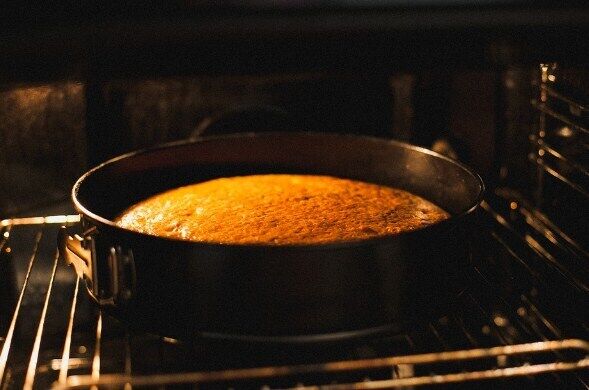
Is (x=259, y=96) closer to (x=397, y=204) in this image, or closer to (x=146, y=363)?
(x=397, y=204)

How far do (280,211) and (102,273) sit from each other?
0.42 meters

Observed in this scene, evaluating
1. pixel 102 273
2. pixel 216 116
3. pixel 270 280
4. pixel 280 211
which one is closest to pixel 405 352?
pixel 280 211

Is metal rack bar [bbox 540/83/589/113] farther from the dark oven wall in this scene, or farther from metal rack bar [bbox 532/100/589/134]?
the dark oven wall

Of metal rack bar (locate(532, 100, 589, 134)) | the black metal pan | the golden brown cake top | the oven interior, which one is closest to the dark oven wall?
the oven interior

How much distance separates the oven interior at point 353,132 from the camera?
5.32ft

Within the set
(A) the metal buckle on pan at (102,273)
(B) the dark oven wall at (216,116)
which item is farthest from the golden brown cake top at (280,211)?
(B) the dark oven wall at (216,116)

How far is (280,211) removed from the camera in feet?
5.48

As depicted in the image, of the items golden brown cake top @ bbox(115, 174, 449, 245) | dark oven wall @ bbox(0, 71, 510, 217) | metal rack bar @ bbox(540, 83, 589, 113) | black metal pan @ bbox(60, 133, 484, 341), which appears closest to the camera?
black metal pan @ bbox(60, 133, 484, 341)

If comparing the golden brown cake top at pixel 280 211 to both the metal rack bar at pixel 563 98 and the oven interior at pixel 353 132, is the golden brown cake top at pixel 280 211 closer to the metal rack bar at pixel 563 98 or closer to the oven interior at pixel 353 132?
the oven interior at pixel 353 132

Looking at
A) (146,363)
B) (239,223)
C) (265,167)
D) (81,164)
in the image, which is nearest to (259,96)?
(265,167)

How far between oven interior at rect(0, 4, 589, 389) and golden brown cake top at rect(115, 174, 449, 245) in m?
0.21

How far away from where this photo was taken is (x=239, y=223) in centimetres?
159

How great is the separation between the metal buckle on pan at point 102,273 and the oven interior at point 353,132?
8 cm

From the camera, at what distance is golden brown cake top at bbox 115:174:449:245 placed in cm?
154
